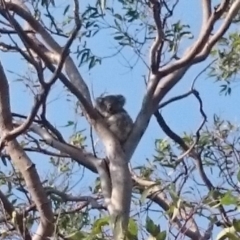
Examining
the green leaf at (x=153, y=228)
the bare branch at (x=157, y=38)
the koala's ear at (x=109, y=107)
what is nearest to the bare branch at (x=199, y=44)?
the bare branch at (x=157, y=38)

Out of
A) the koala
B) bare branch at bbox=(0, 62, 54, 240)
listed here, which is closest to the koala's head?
the koala

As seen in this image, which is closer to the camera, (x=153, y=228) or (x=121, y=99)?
(x=153, y=228)

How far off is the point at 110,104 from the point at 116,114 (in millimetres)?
710

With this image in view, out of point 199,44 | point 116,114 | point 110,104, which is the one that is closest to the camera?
point 199,44

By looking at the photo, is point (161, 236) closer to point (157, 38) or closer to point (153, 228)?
point (153, 228)

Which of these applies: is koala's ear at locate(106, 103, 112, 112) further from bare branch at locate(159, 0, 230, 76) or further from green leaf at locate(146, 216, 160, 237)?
green leaf at locate(146, 216, 160, 237)

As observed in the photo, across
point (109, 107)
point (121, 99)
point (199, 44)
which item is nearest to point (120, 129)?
point (199, 44)

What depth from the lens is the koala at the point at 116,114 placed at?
419 cm

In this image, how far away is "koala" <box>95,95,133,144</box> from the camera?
13.7 ft

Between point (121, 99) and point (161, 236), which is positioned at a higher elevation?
point (121, 99)

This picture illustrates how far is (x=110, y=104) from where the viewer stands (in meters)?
5.86

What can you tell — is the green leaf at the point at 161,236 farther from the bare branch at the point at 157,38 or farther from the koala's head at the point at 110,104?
the koala's head at the point at 110,104

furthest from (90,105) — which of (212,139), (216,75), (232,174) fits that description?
(216,75)

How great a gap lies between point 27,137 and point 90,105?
772 millimetres
